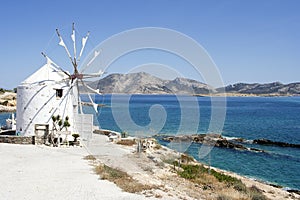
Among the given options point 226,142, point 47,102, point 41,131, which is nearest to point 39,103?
point 47,102

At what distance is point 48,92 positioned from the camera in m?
24.6

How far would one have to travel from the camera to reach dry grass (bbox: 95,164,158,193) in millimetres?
12906

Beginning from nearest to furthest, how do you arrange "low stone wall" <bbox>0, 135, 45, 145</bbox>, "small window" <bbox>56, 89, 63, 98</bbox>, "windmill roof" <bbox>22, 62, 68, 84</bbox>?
1. "low stone wall" <bbox>0, 135, 45, 145</bbox>
2. "windmill roof" <bbox>22, 62, 68, 84</bbox>
3. "small window" <bbox>56, 89, 63, 98</bbox>

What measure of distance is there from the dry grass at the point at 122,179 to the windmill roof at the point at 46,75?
11.5m

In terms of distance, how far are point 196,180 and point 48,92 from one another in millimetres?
14403

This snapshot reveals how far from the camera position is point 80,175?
15078 millimetres

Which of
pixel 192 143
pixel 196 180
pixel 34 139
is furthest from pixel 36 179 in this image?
pixel 192 143

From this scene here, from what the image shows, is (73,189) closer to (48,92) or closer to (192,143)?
(48,92)

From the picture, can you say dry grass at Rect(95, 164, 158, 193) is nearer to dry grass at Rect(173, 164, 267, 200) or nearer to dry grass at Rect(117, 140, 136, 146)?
dry grass at Rect(173, 164, 267, 200)

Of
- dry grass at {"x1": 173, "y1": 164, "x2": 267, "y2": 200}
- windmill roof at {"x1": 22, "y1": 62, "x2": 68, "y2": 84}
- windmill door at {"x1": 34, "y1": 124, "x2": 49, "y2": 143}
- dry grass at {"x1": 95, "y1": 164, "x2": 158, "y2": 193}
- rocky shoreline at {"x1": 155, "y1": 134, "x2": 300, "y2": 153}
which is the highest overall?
windmill roof at {"x1": 22, "y1": 62, "x2": 68, "y2": 84}

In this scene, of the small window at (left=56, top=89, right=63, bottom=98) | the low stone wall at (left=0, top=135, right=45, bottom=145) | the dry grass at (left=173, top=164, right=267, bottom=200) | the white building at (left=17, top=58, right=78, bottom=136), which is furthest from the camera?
the small window at (left=56, top=89, right=63, bottom=98)

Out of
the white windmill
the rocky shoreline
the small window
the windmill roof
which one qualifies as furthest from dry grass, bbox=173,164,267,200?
the rocky shoreline

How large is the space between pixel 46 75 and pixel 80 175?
13.1m

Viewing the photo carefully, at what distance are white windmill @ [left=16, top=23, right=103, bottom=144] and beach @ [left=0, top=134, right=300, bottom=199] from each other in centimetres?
205
